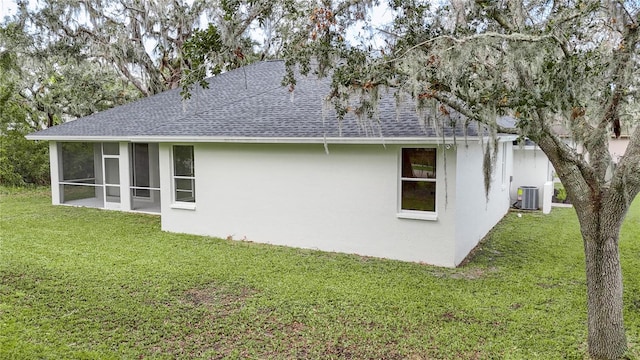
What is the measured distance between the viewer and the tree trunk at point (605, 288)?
4.23 metres

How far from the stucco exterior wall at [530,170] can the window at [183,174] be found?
30.9ft

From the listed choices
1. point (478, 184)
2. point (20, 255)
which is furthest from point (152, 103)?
point (478, 184)

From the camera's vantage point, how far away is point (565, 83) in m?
4.08

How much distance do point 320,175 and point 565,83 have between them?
16.5 feet

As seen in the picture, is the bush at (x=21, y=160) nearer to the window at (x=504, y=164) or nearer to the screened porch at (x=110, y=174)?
the screened porch at (x=110, y=174)

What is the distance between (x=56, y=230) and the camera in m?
10.1

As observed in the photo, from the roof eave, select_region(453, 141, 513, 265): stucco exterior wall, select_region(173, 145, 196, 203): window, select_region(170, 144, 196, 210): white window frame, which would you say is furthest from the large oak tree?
select_region(173, 145, 196, 203): window

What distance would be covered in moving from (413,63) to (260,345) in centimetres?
336

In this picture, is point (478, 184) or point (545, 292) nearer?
point (545, 292)

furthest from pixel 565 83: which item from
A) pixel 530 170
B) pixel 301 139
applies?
pixel 530 170

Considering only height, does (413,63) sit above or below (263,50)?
below

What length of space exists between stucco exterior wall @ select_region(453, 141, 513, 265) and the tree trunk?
2.05 metres

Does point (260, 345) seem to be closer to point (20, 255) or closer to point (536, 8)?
point (536, 8)

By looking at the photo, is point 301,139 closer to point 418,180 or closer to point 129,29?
point 418,180
